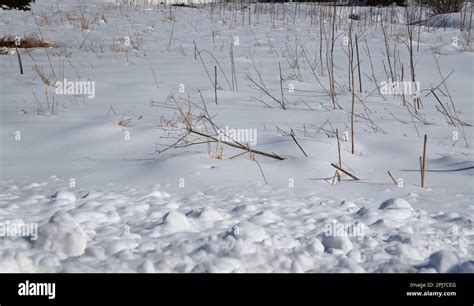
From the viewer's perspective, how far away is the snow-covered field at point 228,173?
1114mm

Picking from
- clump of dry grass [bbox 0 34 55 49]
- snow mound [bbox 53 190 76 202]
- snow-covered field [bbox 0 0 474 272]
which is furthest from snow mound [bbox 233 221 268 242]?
clump of dry grass [bbox 0 34 55 49]

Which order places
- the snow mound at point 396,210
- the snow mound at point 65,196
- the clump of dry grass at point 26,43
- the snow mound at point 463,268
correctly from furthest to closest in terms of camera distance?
the clump of dry grass at point 26,43
the snow mound at point 65,196
the snow mound at point 396,210
the snow mound at point 463,268

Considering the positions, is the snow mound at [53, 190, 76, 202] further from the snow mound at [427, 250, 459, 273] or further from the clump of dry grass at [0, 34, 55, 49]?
the clump of dry grass at [0, 34, 55, 49]

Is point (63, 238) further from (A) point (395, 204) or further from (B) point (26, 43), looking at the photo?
(B) point (26, 43)

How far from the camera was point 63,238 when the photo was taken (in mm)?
1109

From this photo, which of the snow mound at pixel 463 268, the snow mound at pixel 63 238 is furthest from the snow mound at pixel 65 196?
the snow mound at pixel 463 268

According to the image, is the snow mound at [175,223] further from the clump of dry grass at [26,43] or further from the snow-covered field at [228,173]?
the clump of dry grass at [26,43]

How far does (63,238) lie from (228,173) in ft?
2.58

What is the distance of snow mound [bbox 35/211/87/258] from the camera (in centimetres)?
110

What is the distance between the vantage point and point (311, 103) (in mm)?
3076

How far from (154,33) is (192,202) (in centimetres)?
489
